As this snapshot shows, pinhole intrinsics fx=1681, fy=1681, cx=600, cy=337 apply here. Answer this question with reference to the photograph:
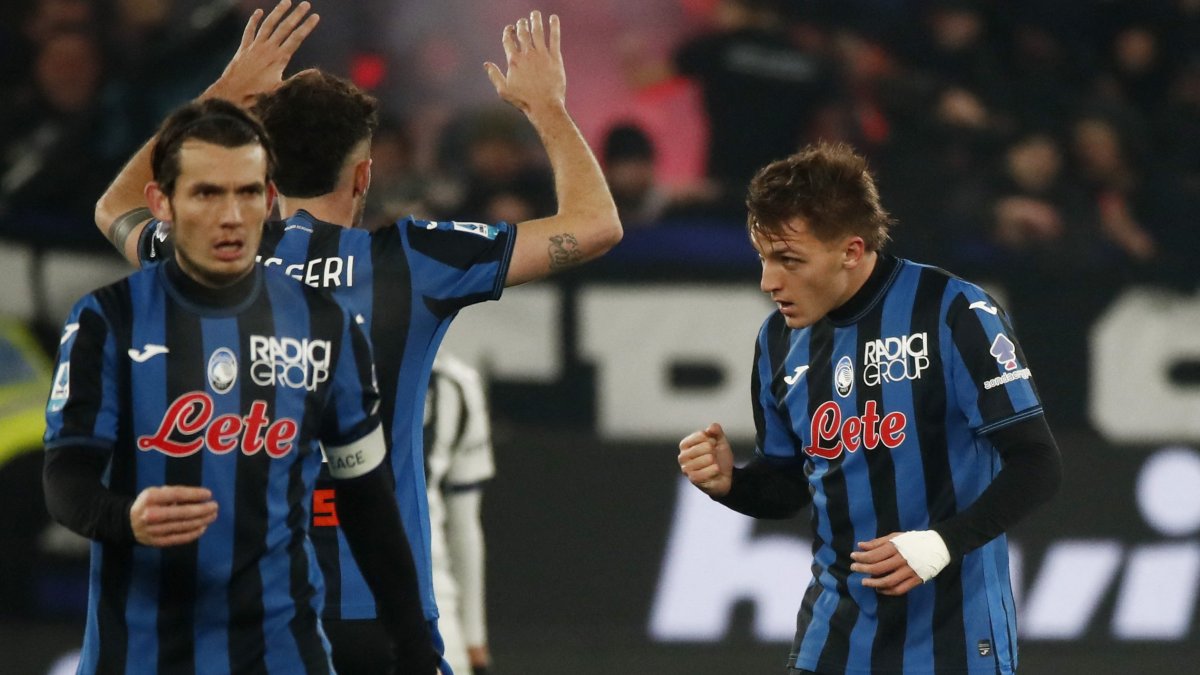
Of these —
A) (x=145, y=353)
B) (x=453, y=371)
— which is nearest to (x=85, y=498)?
(x=145, y=353)

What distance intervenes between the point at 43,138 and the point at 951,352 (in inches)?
215

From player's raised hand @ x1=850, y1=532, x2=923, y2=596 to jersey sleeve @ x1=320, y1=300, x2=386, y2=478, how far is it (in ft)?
3.42

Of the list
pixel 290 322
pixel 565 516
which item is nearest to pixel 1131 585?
pixel 565 516

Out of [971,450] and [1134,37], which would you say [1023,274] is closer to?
[1134,37]

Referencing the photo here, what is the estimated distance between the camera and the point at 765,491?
4.08 meters

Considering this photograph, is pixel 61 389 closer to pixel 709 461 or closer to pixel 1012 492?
pixel 709 461

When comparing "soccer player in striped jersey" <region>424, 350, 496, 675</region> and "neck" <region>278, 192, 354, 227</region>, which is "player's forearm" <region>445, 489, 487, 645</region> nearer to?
"soccer player in striped jersey" <region>424, 350, 496, 675</region>

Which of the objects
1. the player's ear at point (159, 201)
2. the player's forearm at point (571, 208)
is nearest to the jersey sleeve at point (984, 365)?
the player's forearm at point (571, 208)

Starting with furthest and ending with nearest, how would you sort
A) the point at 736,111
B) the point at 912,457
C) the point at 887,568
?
the point at 736,111 → the point at 912,457 → the point at 887,568

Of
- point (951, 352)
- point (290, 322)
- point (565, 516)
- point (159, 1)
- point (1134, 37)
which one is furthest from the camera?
point (1134, 37)

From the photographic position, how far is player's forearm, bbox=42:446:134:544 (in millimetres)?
2787

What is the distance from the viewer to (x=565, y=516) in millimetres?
7766

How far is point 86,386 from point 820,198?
1.72 metres

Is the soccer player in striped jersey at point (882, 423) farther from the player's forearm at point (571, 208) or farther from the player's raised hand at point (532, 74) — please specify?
the player's raised hand at point (532, 74)
